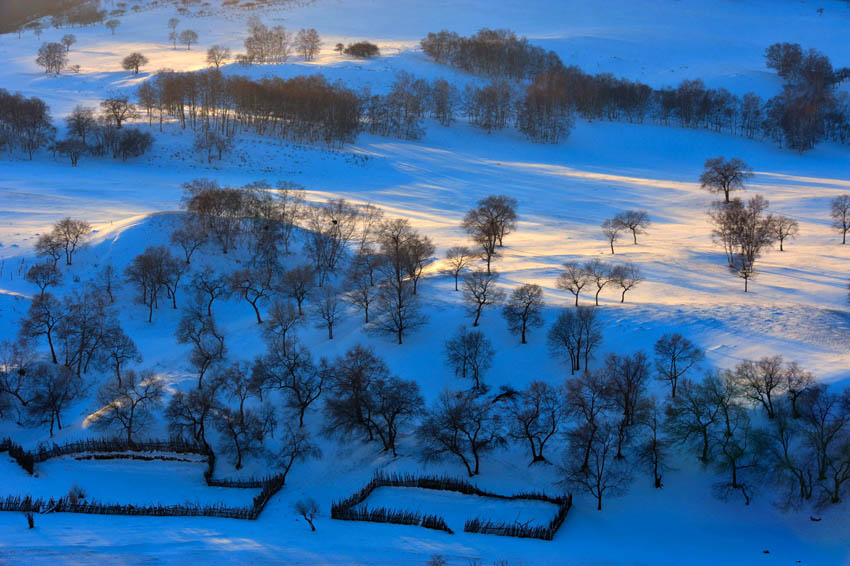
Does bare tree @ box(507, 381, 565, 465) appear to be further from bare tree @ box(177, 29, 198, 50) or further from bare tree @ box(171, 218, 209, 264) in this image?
bare tree @ box(177, 29, 198, 50)

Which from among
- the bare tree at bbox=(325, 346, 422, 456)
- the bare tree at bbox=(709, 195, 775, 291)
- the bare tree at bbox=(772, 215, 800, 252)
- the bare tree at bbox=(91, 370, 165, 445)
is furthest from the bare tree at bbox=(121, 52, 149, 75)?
the bare tree at bbox=(772, 215, 800, 252)

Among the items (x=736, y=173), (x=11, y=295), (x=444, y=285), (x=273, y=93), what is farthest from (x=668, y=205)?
(x=11, y=295)

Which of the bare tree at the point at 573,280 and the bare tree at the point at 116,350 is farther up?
the bare tree at the point at 573,280

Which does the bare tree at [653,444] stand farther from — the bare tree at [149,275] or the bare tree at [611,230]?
the bare tree at [149,275]

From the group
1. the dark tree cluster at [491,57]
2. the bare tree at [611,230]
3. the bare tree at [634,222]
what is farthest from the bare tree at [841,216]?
the dark tree cluster at [491,57]

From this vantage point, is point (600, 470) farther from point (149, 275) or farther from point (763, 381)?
point (149, 275)

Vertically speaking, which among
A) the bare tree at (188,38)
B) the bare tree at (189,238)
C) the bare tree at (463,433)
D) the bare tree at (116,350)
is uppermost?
the bare tree at (188,38)

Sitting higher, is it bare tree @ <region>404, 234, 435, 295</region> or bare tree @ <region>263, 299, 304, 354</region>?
bare tree @ <region>404, 234, 435, 295</region>
